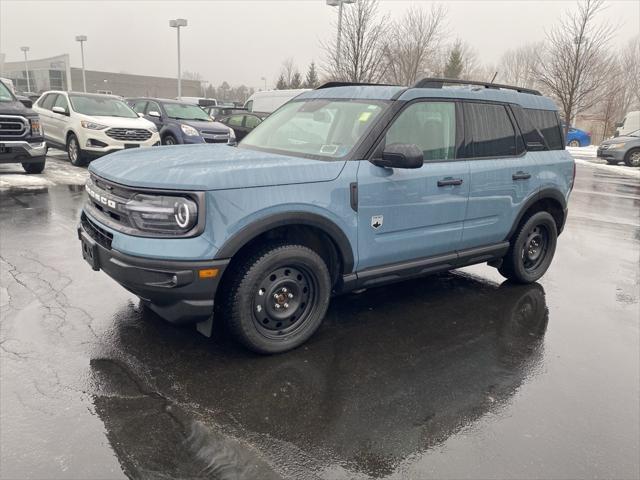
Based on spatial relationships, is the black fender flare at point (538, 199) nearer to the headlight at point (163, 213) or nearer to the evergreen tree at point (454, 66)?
the headlight at point (163, 213)

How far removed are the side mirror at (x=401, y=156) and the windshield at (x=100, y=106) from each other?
10451 millimetres

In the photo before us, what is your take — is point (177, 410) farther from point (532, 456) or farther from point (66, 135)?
point (66, 135)

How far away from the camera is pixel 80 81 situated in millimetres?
97250

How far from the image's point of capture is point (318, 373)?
3391 mm

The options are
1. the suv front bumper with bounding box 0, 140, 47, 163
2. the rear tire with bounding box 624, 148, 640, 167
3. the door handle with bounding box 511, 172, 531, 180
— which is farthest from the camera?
the rear tire with bounding box 624, 148, 640, 167

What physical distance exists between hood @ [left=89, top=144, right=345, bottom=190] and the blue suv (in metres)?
0.01

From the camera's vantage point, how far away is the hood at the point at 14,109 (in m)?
9.31

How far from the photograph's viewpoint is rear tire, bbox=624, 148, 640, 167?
21.0 m

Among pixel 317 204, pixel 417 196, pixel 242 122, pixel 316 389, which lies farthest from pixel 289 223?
pixel 242 122

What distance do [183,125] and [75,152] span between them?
9.32 feet

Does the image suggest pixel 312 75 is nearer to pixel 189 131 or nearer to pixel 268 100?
pixel 268 100

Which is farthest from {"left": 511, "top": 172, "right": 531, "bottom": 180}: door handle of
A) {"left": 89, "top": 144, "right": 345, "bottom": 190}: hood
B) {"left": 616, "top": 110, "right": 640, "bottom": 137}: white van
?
{"left": 616, "top": 110, "right": 640, "bottom": 137}: white van

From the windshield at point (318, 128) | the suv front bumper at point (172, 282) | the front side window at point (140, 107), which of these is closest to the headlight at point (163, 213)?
the suv front bumper at point (172, 282)

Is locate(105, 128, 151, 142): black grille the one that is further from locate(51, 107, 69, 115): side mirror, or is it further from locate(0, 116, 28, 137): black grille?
locate(0, 116, 28, 137): black grille
